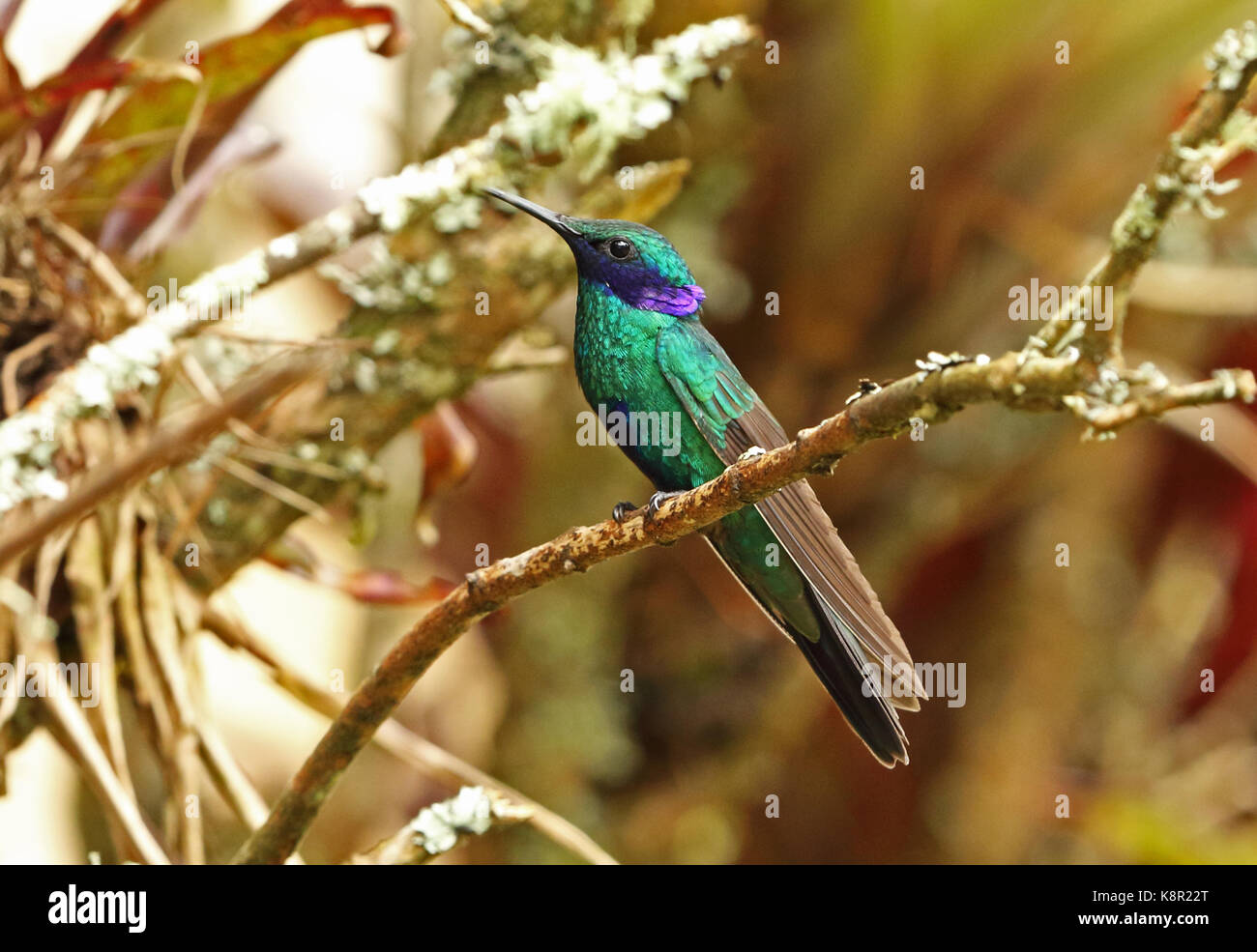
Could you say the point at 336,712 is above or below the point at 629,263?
below

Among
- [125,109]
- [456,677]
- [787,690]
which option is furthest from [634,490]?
[125,109]

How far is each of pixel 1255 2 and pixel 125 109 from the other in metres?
2.07

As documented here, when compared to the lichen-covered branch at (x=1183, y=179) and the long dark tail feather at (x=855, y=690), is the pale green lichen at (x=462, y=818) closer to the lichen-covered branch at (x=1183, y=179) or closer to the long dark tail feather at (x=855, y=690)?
the long dark tail feather at (x=855, y=690)

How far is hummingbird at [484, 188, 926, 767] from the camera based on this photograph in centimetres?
142

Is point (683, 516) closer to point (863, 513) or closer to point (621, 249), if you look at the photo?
point (621, 249)

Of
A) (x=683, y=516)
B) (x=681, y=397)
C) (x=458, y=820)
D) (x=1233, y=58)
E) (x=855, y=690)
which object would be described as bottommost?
(x=458, y=820)

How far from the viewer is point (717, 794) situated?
290 cm

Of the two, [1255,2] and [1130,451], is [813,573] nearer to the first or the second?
[1255,2]

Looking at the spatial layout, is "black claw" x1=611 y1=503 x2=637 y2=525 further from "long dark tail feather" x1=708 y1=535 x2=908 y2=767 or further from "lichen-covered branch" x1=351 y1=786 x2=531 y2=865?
"lichen-covered branch" x1=351 y1=786 x2=531 y2=865

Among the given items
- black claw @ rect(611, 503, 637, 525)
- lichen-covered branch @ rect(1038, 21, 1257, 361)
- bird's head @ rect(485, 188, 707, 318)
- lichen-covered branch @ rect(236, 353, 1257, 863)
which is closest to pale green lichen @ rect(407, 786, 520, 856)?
lichen-covered branch @ rect(236, 353, 1257, 863)

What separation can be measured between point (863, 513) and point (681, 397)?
57.3 inches

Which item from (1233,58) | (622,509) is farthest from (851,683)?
(1233,58)

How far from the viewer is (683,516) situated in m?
1.12

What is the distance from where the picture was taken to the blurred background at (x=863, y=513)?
8.04ft
